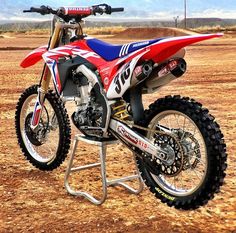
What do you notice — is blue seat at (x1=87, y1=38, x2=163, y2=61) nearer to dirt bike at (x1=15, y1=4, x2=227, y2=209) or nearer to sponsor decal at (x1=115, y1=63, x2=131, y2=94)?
dirt bike at (x1=15, y1=4, x2=227, y2=209)

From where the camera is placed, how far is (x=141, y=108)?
16.2ft

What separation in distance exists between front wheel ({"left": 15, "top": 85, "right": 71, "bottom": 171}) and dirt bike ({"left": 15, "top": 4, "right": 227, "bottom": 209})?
0.02m

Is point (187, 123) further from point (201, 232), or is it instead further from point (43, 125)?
point (43, 125)

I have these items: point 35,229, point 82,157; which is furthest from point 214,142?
point 82,157

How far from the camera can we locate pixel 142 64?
4.60m

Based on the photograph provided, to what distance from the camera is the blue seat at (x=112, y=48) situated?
4.64m

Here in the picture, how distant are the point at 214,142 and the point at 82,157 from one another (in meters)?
3.05

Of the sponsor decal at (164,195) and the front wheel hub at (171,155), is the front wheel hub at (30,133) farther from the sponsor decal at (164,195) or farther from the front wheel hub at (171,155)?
the front wheel hub at (171,155)

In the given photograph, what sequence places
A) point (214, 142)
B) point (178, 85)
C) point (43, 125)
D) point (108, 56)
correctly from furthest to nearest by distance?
point (178, 85) < point (43, 125) < point (108, 56) < point (214, 142)

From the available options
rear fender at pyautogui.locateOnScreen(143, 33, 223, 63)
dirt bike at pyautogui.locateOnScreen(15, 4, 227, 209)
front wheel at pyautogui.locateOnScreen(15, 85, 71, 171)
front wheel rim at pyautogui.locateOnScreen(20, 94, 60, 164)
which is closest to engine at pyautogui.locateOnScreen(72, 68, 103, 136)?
dirt bike at pyautogui.locateOnScreen(15, 4, 227, 209)

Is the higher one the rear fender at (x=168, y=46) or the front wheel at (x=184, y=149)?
the rear fender at (x=168, y=46)

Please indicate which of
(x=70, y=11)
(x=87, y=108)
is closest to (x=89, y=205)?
(x=87, y=108)

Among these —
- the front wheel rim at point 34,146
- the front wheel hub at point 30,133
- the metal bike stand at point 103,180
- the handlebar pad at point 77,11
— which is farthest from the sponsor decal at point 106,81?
the front wheel hub at point 30,133

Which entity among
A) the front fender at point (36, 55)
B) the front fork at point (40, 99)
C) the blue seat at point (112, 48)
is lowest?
the front fork at point (40, 99)
